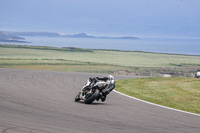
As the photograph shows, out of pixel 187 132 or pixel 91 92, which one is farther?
pixel 91 92

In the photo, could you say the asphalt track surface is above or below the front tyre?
below

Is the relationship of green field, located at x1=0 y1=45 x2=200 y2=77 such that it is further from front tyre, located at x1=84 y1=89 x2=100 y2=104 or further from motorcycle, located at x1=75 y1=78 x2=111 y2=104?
front tyre, located at x1=84 y1=89 x2=100 y2=104

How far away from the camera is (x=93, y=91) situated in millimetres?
14711

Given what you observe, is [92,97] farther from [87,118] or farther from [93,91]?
[87,118]

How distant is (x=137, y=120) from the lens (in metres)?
11.2

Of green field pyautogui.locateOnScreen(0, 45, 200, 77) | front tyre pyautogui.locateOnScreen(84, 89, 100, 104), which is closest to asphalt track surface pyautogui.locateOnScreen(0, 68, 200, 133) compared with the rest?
front tyre pyautogui.locateOnScreen(84, 89, 100, 104)

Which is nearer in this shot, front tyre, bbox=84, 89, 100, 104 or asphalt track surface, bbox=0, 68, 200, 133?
asphalt track surface, bbox=0, 68, 200, 133

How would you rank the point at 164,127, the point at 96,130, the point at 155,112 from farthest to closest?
the point at 155,112 → the point at 164,127 → the point at 96,130

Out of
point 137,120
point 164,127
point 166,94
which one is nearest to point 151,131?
point 164,127

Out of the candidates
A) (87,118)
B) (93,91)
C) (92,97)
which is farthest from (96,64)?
(87,118)

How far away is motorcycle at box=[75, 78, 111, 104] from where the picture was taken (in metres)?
14.3

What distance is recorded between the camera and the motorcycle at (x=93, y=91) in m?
14.3

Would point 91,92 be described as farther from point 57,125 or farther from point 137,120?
point 57,125

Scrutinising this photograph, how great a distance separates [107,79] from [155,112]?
2641 mm
